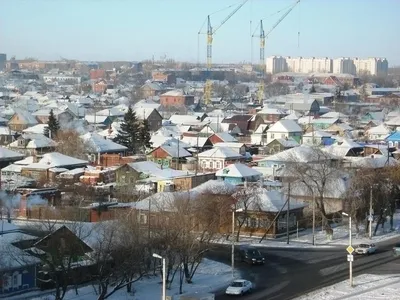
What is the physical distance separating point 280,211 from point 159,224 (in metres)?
4.43

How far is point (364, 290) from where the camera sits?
1166 centimetres

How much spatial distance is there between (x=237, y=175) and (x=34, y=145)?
950 cm

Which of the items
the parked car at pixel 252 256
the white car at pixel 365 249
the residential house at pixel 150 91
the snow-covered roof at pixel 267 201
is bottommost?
the residential house at pixel 150 91

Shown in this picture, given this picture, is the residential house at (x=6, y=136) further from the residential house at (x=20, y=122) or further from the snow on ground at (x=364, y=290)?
the snow on ground at (x=364, y=290)

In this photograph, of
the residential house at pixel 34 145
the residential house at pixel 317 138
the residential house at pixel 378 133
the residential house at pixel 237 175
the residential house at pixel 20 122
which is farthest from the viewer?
the residential house at pixel 20 122

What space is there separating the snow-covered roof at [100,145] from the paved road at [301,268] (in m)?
13.1

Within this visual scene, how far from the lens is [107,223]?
1242 cm

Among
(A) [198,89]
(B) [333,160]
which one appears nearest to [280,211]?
(B) [333,160]

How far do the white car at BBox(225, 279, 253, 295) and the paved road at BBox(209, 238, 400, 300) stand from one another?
89 mm

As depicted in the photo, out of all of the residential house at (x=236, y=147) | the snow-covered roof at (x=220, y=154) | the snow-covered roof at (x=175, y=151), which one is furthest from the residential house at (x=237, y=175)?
the residential house at (x=236, y=147)

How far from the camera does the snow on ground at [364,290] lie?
36.8 ft

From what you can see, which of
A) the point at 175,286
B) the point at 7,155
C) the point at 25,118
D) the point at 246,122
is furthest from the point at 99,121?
the point at 175,286

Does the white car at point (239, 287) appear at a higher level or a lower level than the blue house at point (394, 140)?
higher

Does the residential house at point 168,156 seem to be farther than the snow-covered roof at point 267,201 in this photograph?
Yes
